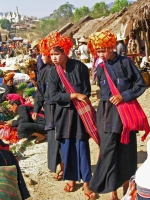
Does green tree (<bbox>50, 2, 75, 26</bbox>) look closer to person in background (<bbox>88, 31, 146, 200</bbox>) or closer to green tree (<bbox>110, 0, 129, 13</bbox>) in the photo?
green tree (<bbox>110, 0, 129, 13</bbox>)

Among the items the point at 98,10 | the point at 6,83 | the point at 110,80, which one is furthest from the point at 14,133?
the point at 98,10

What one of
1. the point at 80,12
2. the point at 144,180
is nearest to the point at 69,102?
the point at 144,180

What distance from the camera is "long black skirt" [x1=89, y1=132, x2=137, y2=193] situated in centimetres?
362

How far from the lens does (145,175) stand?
1.84m

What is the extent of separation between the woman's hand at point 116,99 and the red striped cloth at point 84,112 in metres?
0.46

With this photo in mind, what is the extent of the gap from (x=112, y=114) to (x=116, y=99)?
21 centimetres

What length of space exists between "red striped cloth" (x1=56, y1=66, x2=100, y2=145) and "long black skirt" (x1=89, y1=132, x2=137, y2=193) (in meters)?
0.21

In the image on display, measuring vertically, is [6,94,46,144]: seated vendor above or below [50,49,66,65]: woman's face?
below

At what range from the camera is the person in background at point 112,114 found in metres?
3.56

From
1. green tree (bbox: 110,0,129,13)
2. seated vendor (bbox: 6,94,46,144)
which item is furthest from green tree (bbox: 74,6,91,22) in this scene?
seated vendor (bbox: 6,94,46,144)

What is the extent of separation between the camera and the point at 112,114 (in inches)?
143

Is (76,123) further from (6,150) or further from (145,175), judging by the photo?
(145,175)

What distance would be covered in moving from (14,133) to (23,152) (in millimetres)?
864

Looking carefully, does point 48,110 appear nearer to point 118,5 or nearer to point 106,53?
point 106,53
